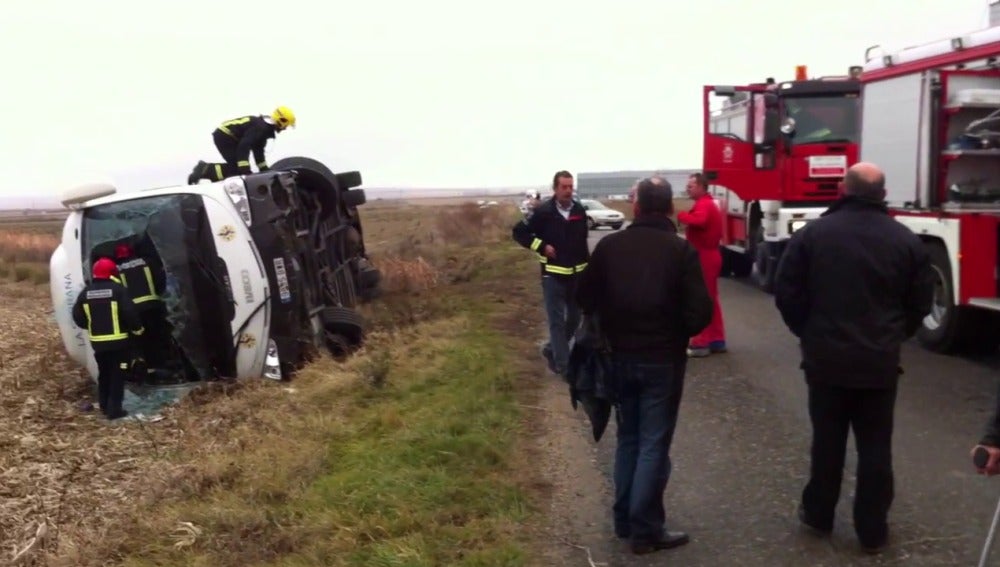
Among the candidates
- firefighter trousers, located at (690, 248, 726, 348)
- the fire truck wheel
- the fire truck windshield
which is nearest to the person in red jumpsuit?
firefighter trousers, located at (690, 248, 726, 348)

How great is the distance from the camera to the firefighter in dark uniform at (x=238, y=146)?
11.0 metres

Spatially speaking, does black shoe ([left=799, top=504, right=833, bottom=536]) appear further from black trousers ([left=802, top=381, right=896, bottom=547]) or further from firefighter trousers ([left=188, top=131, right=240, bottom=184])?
firefighter trousers ([left=188, top=131, right=240, bottom=184])

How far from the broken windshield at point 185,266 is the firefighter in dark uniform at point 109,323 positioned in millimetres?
409

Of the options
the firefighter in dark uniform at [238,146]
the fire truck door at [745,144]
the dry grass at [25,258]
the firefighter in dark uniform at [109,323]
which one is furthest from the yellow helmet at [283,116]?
the dry grass at [25,258]

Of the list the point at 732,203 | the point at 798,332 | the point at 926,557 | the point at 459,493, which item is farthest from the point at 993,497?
the point at 732,203

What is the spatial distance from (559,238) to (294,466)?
292 cm

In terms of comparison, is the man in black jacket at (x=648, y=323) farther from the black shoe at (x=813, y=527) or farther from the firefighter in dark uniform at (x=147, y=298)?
the firefighter in dark uniform at (x=147, y=298)

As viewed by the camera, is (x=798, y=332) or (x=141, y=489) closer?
(x=798, y=332)

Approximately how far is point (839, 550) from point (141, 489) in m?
4.48

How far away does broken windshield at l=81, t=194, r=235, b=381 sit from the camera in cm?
925

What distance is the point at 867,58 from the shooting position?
457 inches

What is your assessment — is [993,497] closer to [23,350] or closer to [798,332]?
[798,332]

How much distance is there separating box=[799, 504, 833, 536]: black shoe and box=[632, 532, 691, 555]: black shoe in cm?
58

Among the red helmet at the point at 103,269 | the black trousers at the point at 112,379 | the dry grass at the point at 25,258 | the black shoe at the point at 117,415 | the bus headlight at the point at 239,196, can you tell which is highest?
the bus headlight at the point at 239,196
